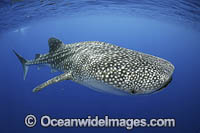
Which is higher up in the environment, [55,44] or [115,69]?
[115,69]

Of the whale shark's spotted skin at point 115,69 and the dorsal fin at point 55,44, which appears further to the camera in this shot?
the dorsal fin at point 55,44

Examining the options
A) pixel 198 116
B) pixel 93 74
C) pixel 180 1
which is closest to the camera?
pixel 93 74

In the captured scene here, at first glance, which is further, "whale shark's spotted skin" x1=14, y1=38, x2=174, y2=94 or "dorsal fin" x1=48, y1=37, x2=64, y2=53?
"dorsal fin" x1=48, y1=37, x2=64, y2=53

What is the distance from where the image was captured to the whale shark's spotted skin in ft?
8.98

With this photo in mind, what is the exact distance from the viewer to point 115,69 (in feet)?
10.3

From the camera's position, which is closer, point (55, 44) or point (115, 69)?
point (115, 69)

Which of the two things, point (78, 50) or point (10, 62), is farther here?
point (10, 62)

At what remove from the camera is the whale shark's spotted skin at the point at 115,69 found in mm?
2736

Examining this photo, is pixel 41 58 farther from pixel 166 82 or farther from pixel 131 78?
pixel 166 82

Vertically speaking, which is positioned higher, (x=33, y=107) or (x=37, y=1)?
(x=37, y=1)

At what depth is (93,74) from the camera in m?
3.36

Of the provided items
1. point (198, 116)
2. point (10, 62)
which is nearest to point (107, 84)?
point (198, 116)

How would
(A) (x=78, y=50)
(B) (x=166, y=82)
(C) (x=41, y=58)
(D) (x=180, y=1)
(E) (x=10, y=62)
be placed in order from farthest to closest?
(E) (x=10, y=62) < (D) (x=180, y=1) < (C) (x=41, y=58) < (A) (x=78, y=50) < (B) (x=166, y=82)

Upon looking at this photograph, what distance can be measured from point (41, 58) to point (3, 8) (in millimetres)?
7927
